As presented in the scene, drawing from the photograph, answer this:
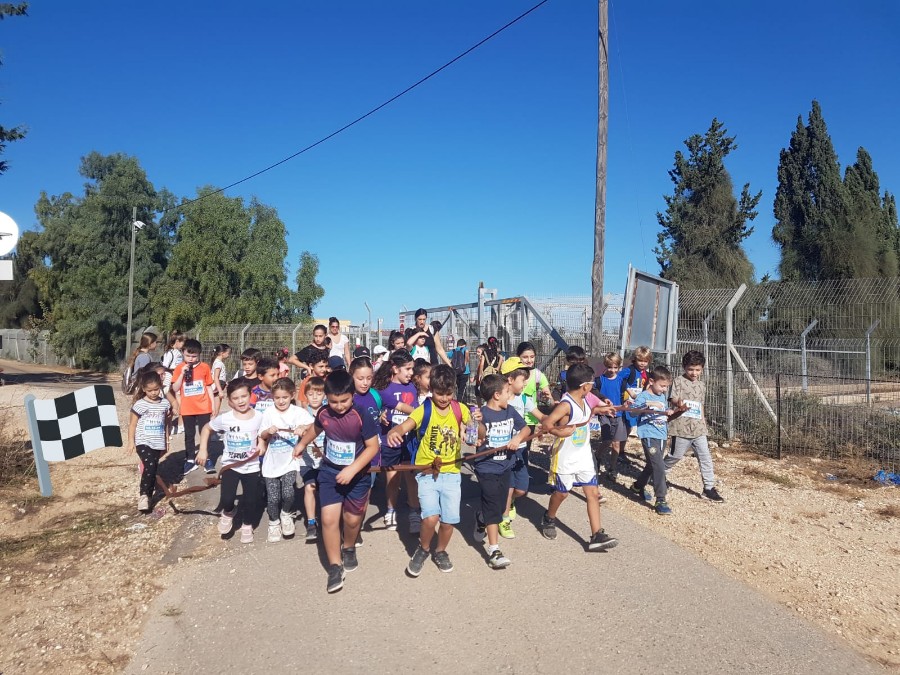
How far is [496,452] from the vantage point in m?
4.98

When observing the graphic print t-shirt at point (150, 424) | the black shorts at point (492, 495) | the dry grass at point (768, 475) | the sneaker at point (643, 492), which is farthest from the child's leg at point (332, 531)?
the dry grass at point (768, 475)

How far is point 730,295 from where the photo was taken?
1023 centimetres

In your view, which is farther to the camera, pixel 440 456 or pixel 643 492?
pixel 643 492

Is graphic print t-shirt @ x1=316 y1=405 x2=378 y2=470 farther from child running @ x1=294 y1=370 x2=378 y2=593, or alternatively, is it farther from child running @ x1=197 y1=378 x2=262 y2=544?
child running @ x1=197 y1=378 x2=262 y2=544

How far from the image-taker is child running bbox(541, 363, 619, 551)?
17.1 ft

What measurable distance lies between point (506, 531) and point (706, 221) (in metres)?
32.0

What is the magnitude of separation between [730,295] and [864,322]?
2497mm

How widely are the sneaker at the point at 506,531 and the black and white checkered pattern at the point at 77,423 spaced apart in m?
4.21

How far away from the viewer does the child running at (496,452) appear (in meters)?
4.93

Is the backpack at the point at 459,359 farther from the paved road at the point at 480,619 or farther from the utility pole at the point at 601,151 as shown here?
the paved road at the point at 480,619

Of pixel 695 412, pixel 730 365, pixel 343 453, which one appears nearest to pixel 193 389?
pixel 343 453

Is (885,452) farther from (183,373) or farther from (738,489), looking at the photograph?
(183,373)

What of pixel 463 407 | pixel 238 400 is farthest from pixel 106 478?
pixel 463 407

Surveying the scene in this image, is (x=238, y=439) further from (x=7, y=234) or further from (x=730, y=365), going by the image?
(x=730, y=365)
